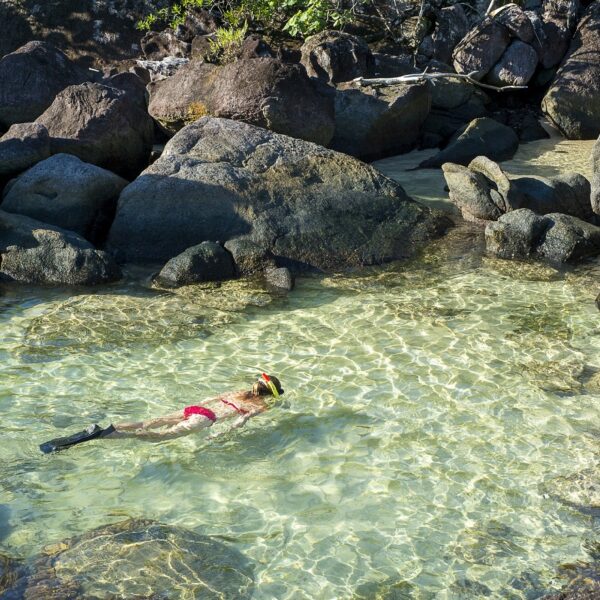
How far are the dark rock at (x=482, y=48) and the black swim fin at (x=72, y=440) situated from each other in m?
14.9

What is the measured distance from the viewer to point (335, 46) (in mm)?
18359

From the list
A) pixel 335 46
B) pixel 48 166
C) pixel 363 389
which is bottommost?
pixel 363 389

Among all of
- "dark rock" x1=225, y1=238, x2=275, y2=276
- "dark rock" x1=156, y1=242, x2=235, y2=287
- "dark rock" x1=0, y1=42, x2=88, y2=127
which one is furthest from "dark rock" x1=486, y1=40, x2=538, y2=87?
"dark rock" x1=156, y1=242, x2=235, y2=287

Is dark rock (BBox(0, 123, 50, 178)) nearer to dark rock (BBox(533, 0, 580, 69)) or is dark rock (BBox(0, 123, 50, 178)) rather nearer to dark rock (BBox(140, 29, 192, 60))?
dark rock (BBox(140, 29, 192, 60))

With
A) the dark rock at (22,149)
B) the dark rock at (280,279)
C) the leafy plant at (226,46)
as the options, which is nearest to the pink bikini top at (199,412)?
the dark rock at (280,279)

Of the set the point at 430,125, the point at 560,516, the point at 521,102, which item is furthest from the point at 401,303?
the point at 521,102

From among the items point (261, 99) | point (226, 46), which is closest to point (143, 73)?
point (226, 46)

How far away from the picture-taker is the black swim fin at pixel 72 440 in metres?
7.24

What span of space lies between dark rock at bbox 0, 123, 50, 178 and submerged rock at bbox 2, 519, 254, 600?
335 inches

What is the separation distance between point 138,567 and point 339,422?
8.87 ft

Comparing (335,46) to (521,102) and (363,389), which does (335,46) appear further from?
(363,389)

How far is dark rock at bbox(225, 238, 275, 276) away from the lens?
38.9 ft

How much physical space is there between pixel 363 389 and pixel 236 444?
5.30ft

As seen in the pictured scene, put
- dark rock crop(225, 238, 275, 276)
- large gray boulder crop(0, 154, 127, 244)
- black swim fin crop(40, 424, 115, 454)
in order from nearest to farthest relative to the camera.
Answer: black swim fin crop(40, 424, 115, 454), dark rock crop(225, 238, 275, 276), large gray boulder crop(0, 154, 127, 244)
